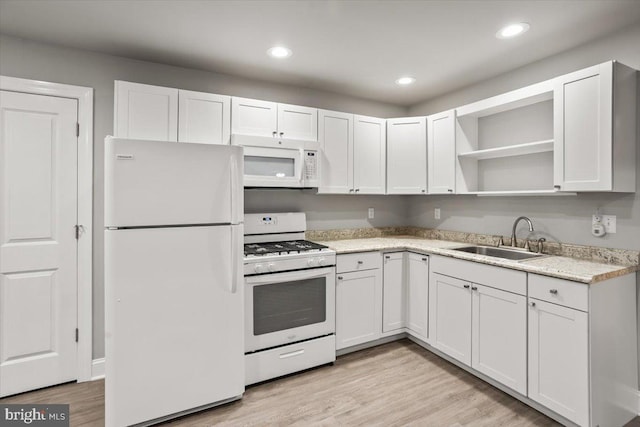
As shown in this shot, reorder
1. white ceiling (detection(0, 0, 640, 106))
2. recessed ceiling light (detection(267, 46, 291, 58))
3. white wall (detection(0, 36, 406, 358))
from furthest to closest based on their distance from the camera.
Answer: recessed ceiling light (detection(267, 46, 291, 58)) < white wall (detection(0, 36, 406, 358)) < white ceiling (detection(0, 0, 640, 106))

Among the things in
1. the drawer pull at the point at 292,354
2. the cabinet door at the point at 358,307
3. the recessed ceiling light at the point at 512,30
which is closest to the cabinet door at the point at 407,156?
the cabinet door at the point at 358,307

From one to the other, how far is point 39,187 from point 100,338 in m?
1.25

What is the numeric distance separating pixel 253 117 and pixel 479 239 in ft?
7.94

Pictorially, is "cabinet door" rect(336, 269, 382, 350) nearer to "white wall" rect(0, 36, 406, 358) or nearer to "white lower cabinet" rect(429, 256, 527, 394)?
"white lower cabinet" rect(429, 256, 527, 394)

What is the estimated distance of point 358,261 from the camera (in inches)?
114

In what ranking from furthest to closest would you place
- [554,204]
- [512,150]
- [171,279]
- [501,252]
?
[501,252] → [512,150] → [554,204] → [171,279]

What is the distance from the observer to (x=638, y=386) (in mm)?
2131

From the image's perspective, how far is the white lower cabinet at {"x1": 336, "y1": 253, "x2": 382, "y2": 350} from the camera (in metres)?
2.81

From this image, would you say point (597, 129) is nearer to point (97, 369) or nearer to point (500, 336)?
point (500, 336)

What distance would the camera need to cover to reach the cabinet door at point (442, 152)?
10.3ft

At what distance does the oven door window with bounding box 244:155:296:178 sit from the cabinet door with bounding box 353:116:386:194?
75 centimetres

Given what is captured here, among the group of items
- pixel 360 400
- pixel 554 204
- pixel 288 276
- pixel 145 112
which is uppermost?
pixel 145 112

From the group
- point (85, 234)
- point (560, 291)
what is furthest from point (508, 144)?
point (85, 234)

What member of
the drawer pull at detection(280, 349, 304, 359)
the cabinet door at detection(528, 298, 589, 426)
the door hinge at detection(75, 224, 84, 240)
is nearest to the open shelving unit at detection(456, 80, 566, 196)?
the cabinet door at detection(528, 298, 589, 426)
